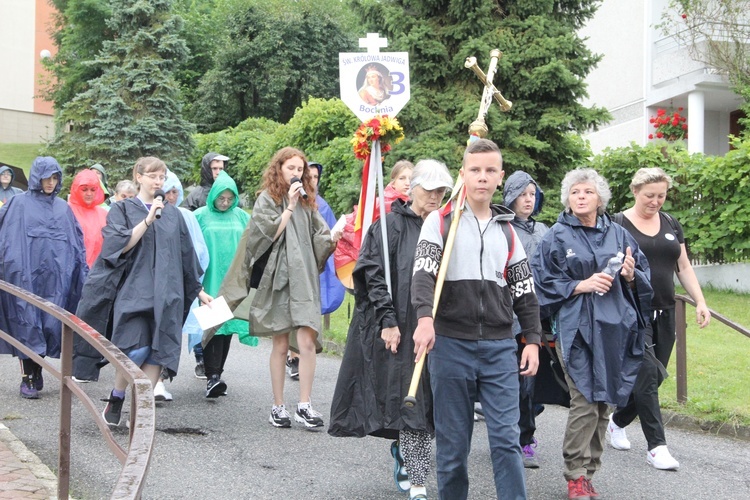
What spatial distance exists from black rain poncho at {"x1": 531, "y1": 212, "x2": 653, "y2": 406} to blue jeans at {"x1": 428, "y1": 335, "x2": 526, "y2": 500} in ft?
3.66

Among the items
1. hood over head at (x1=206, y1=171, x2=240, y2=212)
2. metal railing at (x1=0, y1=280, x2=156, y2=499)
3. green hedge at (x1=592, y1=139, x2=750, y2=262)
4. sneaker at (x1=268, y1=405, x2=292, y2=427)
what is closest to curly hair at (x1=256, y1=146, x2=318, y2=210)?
hood over head at (x1=206, y1=171, x2=240, y2=212)

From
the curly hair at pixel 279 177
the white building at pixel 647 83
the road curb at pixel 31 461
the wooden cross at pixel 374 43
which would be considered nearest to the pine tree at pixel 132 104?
the white building at pixel 647 83

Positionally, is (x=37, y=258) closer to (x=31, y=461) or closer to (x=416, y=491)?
(x=31, y=461)

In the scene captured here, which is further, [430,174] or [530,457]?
[530,457]

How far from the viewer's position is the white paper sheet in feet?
23.6

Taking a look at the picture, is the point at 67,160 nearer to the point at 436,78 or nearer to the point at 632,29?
the point at 632,29

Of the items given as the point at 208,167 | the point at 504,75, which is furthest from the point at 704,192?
the point at 208,167

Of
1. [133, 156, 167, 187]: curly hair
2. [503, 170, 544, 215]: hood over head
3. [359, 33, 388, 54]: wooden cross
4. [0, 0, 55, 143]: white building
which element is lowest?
[503, 170, 544, 215]: hood over head

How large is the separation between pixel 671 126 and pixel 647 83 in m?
1.46

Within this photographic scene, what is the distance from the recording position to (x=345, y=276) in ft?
24.4

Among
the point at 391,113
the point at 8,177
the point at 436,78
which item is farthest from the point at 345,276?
the point at 436,78

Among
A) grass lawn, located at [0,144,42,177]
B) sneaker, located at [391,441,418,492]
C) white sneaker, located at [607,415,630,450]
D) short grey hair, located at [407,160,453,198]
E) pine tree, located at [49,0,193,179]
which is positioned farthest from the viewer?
grass lawn, located at [0,144,42,177]

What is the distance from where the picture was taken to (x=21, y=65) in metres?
57.1

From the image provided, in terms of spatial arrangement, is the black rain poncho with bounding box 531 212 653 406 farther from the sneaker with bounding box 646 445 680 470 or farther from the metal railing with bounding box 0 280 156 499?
the metal railing with bounding box 0 280 156 499
